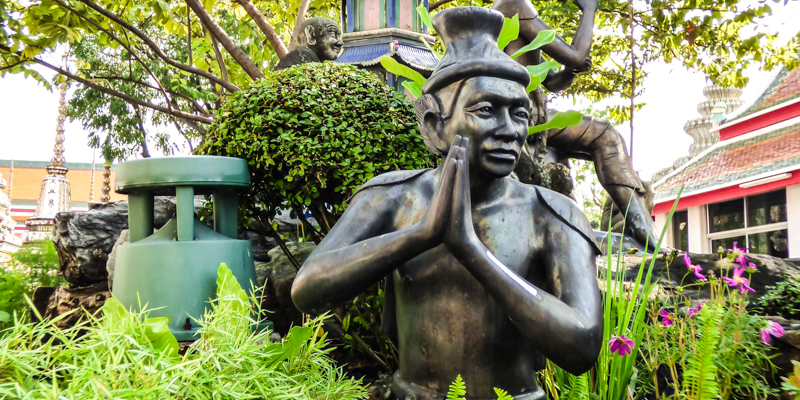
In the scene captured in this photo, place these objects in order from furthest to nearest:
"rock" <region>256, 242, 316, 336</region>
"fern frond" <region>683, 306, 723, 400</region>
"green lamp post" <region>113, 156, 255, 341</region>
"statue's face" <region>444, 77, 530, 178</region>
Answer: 1. "rock" <region>256, 242, 316, 336</region>
2. "green lamp post" <region>113, 156, 255, 341</region>
3. "fern frond" <region>683, 306, 723, 400</region>
4. "statue's face" <region>444, 77, 530, 178</region>

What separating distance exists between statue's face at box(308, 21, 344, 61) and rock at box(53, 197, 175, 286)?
2027mm

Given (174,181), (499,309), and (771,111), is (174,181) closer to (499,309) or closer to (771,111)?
(499,309)

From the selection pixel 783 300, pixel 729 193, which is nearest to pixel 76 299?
pixel 783 300

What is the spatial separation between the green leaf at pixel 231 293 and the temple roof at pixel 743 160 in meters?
11.3

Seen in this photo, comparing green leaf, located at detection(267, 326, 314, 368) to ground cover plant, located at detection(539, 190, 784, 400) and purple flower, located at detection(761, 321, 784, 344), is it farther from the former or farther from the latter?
purple flower, located at detection(761, 321, 784, 344)

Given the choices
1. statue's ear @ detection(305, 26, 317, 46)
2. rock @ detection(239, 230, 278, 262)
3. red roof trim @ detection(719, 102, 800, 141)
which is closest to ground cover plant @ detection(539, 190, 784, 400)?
rock @ detection(239, 230, 278, 262)

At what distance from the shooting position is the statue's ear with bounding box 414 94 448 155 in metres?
1.76

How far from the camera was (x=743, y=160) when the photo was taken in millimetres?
12609

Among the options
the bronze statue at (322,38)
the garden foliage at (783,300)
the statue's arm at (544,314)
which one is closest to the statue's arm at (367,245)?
the statue's arm at (544,314)

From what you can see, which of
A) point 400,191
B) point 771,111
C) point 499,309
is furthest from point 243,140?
point 771,111

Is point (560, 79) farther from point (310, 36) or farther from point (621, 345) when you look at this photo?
point (310, 36)

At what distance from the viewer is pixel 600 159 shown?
4500 mm

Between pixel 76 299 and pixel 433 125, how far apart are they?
3.80 metres

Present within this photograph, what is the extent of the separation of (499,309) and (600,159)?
3.17m
